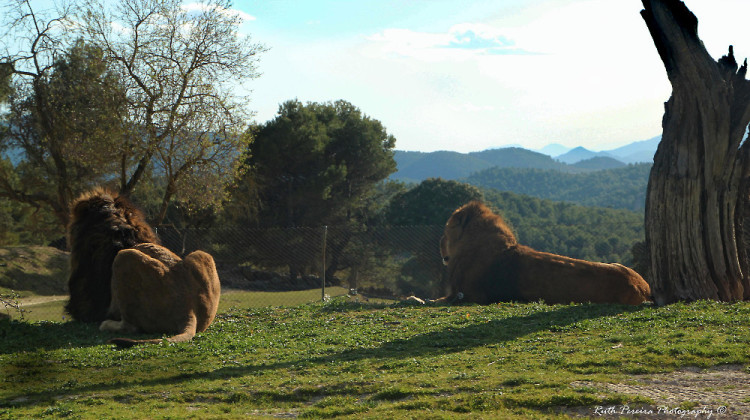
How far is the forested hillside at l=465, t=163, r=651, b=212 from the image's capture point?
127 metres

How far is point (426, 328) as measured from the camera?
32.5ft

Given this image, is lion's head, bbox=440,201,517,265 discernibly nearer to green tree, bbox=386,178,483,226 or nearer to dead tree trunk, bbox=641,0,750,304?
dead tree trunk, bbox=641,0,750,304

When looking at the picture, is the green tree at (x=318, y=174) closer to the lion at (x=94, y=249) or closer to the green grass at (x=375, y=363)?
the lion at (x=94, y=249)

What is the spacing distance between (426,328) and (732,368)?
15.0 feet

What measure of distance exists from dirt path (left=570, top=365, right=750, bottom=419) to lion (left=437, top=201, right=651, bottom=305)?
5.76 m

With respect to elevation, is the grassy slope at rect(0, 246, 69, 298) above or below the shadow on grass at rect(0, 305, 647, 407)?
above

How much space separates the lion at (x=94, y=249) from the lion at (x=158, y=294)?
38 cm

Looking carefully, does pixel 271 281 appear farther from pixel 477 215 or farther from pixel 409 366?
pixel 409 366

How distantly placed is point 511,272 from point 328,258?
63.2ft

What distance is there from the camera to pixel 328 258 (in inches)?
1232

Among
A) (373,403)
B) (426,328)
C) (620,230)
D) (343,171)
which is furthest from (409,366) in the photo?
(620,230)

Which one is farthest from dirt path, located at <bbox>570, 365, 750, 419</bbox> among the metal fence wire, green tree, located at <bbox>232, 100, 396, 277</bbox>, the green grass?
green tree, located at <bbox>232, 100, 396, 277</bbox>

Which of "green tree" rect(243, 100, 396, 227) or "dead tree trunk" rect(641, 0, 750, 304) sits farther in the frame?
"green tree" rect(243, 100, 396, 227)

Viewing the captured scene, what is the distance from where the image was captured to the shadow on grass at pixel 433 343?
691 centimetres
